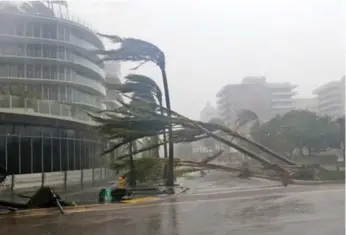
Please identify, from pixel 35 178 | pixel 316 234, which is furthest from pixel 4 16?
pixel 316 234

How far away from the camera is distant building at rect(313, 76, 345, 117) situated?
983 cm

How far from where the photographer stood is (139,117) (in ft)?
55.3

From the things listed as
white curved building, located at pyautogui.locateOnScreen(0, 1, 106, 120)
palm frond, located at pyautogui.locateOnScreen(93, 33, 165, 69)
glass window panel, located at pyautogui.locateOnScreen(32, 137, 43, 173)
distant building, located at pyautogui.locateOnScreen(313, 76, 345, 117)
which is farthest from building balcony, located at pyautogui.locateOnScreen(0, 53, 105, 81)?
distant building, located at pyautogui.locateOnScreen(313, 76, 345, 117)

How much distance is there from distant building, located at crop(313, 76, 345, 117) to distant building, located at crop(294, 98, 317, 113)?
4.8 inches

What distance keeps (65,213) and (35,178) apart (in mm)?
12089

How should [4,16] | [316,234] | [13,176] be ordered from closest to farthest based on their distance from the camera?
1. [316,234]
2. [13,176]
3. [4,16]

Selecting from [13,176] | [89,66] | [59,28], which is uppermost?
[59,28]

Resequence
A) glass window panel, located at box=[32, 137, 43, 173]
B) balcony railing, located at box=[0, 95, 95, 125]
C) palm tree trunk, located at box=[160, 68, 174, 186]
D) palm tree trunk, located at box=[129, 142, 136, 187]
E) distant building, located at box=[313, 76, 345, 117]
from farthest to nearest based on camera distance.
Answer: glass window panel, located at box=[32, 137, 43, 173]
balcony railing, located at box=[0, 95, 95, 125]
palm tree trunk, located at box=[129, 142, 136, 187]
palm tree trunk, located at box=[160, 68, 174, 186]
distant building, located at box=[313, 76, 345, 117]

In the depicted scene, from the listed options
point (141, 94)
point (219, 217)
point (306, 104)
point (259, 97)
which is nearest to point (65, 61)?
point (141, 94)

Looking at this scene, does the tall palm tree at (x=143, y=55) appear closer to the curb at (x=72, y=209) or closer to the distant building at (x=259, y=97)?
the curb at (x=72, y=209)

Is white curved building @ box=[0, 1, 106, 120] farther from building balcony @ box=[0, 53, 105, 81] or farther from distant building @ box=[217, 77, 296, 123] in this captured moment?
distant building @ box=[217, 77, 296, 123]

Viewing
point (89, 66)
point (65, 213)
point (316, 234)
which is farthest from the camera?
point (89, 66)

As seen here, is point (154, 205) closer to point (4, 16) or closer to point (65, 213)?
point (65, 213)

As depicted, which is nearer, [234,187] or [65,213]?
[65,213]
